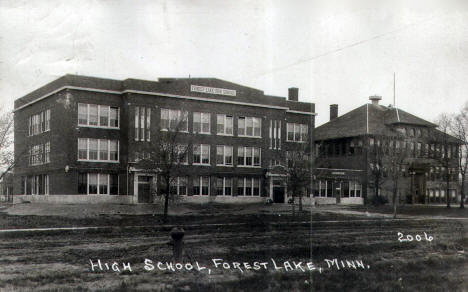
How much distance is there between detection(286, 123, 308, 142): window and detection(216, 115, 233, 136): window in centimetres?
779

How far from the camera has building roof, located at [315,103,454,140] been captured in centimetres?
5472

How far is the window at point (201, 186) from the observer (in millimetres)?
44188

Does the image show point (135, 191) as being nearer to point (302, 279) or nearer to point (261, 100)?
point (261, 100)

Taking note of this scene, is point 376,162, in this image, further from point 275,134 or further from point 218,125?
point 218,125

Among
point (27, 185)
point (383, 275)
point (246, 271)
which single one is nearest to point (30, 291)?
point (246, 271)

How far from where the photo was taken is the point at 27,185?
47188mm

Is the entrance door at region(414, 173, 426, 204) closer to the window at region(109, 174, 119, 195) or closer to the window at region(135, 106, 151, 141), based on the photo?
the window at region(135, 106, 151, 141)

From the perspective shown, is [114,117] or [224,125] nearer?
[114,117]

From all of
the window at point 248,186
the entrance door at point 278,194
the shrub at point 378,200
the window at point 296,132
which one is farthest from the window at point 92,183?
the shrub at point 378,200

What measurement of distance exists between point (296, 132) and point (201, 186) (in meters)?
12.7

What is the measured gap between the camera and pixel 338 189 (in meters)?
53.0

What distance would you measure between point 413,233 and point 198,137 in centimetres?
2527

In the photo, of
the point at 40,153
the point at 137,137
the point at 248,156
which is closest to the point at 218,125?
the point at 248,156

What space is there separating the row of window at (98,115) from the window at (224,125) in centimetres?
893
